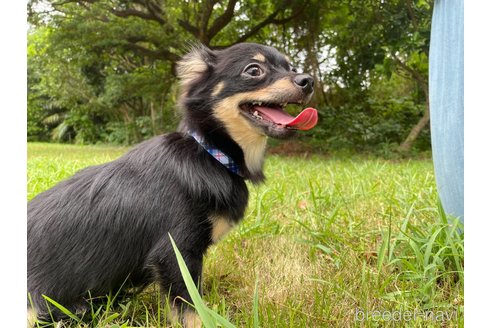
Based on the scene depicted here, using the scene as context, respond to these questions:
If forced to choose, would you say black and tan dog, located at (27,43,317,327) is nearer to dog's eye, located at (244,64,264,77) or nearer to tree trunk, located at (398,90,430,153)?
dog's eye, located at (244,64,264,77)

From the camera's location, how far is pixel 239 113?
185 cm

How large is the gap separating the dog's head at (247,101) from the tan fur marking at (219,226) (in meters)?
0.32

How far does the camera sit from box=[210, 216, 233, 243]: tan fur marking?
1698 mm

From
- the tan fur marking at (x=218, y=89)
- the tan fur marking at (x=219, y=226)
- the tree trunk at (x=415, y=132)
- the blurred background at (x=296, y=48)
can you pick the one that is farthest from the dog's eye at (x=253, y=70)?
the tree trunk at (x=415, y=132)

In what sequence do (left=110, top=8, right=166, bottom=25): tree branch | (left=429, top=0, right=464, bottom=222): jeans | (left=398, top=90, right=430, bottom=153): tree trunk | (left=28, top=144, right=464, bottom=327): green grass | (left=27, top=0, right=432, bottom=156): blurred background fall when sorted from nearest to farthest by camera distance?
(left=28, top=144, right=464, bottom=327): green grass
(left=429, top=0, right=464, bottom=222): jeans
(left=27, top=0, right=432, bottom=156): blurred background
(left=398, top=90, right=430, bottom=153): tree trunk
(left=110, top=8, right=166, bottom=25): tree branch

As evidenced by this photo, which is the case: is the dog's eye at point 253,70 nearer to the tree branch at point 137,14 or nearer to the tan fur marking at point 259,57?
the tan fur marking at point 259,57

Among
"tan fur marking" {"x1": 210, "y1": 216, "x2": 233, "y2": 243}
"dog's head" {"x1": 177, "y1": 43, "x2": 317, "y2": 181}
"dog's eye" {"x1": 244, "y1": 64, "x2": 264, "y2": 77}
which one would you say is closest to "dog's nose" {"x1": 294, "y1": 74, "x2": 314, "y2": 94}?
"dog's head" {"x1": 177, "y1": 43, "x2": 317, "y2": 181}

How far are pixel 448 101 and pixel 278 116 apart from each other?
0.87 metres

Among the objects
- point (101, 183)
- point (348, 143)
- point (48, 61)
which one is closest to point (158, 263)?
point (101, 183)

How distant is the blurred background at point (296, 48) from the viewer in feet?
28.6

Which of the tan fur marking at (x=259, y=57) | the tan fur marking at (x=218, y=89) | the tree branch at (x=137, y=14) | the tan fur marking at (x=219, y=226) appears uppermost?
the tree branch at (x=137, y=14)

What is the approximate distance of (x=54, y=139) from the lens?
54.6 ft
